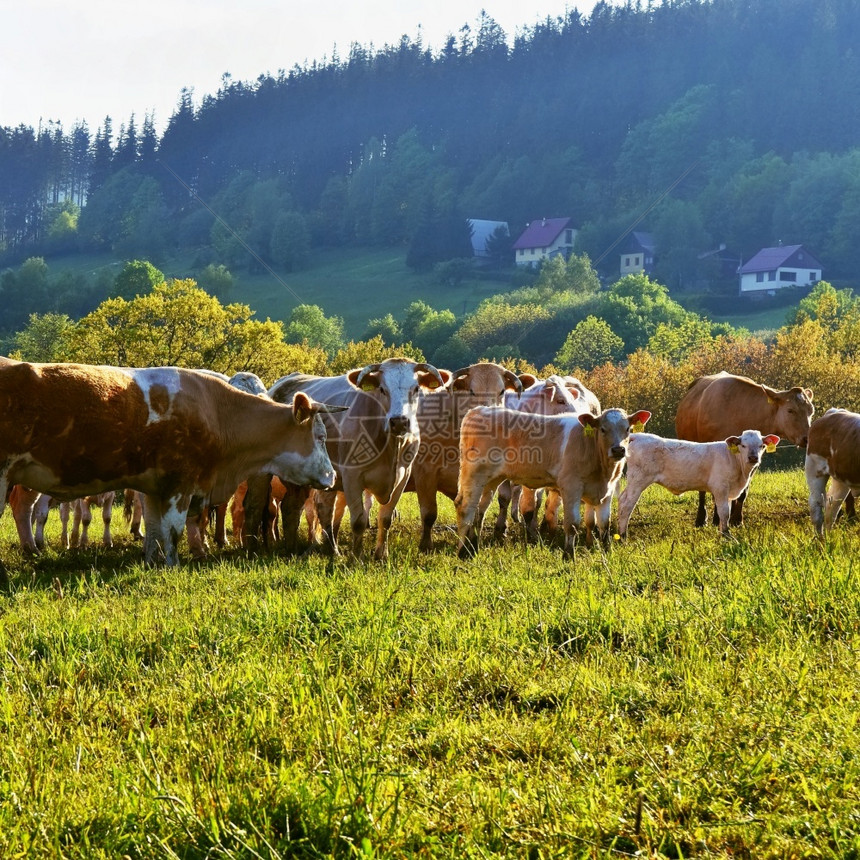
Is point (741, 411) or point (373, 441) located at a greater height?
point (373, 441)

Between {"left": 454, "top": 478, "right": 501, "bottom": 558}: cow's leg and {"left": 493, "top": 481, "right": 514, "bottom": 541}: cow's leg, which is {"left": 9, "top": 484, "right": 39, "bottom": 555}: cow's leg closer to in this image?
{"left": 454, "top": 478, "right": 501, "bottom": 558}: cow's leg

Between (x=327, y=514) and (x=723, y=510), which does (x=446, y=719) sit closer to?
(x=327, y=514)

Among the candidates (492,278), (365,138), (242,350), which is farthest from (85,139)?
(242,350)

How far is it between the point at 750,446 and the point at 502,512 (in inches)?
144

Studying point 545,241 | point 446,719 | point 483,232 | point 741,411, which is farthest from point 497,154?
point 446,719

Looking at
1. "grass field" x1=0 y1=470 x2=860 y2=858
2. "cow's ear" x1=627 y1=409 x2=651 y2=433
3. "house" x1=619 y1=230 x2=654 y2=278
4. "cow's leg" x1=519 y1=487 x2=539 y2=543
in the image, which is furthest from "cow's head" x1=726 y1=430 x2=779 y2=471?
"house" x1=619 y1=230 x2=654 y2=278

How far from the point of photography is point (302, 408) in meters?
11.4

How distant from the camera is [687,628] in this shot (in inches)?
222

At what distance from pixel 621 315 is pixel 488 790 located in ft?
297

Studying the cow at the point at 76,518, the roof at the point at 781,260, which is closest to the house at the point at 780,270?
the roof at the point at 781,260

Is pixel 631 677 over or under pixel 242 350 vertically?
over

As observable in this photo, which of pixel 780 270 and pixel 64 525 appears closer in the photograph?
pixel 64 525

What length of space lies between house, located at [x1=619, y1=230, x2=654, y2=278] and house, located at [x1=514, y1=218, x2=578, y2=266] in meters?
7.41

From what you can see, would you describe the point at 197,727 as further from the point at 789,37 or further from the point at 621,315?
the point at 789,37
